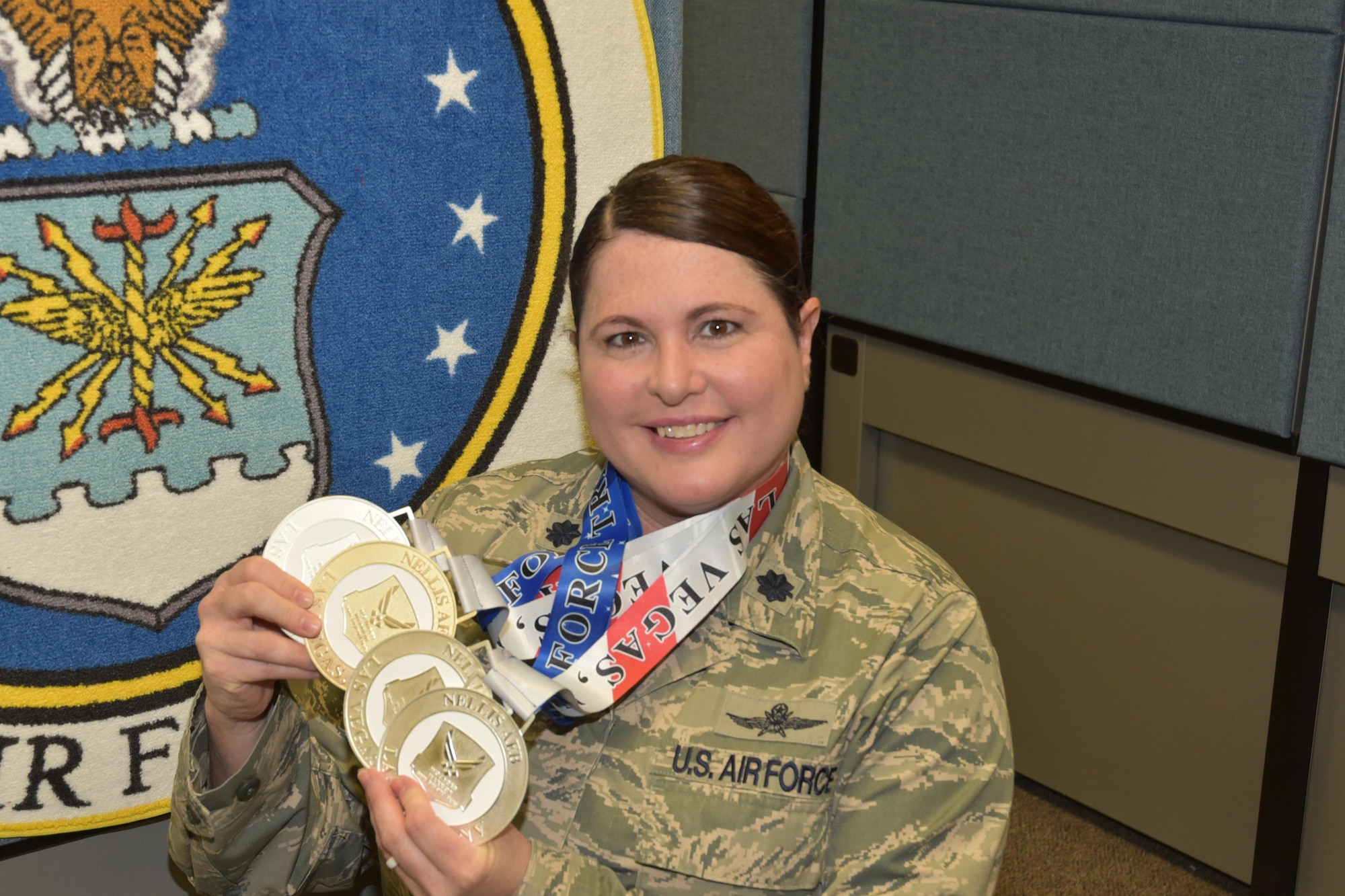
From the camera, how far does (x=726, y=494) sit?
137cm

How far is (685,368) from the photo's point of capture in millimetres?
1306

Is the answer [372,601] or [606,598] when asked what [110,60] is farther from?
[606,598]

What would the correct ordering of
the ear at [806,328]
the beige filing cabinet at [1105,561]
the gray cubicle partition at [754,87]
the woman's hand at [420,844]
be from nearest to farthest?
the woman's hand at [420,844], the ear at [806,328], the beige filing cabinet at [1105,561], the gray cubicle partition at [754,87]

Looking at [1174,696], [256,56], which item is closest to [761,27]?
[1174,696]

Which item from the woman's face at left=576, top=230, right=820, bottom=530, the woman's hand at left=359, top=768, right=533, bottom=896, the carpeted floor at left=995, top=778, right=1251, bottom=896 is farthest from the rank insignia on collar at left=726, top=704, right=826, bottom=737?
the carpeted floor at left=995, top=778, right=1251, bottom=896

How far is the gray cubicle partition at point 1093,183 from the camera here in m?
2.10

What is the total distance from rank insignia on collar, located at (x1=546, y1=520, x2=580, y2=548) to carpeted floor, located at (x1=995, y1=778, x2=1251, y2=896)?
4.67ft

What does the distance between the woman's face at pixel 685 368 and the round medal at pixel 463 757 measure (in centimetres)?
35

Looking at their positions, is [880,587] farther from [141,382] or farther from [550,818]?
[141,382]

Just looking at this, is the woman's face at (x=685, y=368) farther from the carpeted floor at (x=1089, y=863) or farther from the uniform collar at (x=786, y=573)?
the carpeted floor at (x=1089, y=863)

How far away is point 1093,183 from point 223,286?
5.21 ft

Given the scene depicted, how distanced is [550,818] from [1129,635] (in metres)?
1.56

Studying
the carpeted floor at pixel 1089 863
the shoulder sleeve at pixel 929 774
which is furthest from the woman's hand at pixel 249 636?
the carpeted floor at pixel 1089 863

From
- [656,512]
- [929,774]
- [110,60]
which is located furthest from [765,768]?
[110,60]
